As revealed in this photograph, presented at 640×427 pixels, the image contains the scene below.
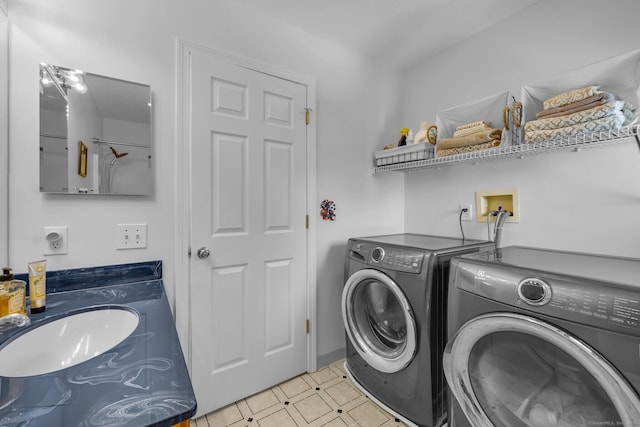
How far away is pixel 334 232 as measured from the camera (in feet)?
7.14

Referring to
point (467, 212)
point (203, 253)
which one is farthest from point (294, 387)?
point (467, 212)

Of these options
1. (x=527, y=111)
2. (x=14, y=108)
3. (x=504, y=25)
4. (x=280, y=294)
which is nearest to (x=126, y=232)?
(x=14, y=108)

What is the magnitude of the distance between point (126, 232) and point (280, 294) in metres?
0.97

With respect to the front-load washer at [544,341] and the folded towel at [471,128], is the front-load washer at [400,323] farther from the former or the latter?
the folded towel at [471,128]

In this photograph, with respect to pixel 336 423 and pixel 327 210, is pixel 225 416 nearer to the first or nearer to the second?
pixel 336 423

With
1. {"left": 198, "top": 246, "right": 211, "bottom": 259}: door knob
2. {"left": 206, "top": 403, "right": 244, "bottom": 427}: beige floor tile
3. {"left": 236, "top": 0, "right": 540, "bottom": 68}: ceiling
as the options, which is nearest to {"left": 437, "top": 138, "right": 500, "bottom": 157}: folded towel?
{"left": 236, "top": 0, "right": 540, "bottom": 68}: ceiling

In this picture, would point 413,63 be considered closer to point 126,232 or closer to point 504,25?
point 504,25

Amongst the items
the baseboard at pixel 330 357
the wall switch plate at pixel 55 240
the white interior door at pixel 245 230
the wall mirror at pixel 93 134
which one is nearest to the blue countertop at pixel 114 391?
the wall switch plate at pixel 55 240

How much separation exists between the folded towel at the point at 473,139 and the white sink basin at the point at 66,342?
6.17 ft

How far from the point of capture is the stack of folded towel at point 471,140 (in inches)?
65.1

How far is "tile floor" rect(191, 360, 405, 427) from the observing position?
5.23ft

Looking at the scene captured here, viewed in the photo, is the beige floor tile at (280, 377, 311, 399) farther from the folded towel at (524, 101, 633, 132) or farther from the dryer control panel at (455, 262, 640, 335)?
the folded towel at (524, 101, 633, 132)

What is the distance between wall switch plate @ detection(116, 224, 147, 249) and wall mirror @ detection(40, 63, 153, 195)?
170 millimetres

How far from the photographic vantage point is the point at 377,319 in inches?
72.7
